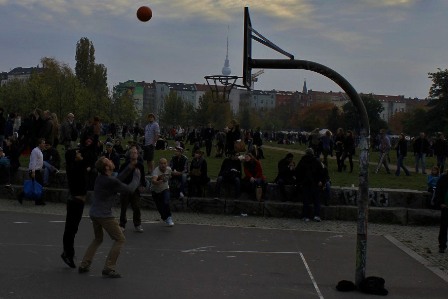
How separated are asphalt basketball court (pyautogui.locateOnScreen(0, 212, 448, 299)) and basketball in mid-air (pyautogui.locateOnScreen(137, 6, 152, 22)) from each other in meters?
4.27

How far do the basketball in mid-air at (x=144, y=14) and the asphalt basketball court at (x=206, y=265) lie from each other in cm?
427

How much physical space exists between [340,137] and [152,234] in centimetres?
1382

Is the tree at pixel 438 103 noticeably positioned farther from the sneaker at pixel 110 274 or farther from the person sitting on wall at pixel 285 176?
the sneaker at pixel 110 274

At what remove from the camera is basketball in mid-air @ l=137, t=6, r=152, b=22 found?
13.1 metres

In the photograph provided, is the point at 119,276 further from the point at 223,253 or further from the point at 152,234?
the point at 152,234

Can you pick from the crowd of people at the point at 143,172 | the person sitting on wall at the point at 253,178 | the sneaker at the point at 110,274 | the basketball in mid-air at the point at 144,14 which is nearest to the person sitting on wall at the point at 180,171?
the crowd of people at the point at 143,172

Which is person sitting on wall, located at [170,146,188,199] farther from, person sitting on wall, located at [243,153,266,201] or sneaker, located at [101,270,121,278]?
sneaker, located at [101,270,121,278]

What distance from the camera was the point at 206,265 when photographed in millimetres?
11852

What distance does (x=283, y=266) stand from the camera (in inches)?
475

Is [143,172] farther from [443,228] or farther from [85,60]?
[85,60]

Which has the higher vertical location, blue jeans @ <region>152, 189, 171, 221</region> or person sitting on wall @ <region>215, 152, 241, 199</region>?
person sitting on wall @ <region>215, 152, 241, 199</region>

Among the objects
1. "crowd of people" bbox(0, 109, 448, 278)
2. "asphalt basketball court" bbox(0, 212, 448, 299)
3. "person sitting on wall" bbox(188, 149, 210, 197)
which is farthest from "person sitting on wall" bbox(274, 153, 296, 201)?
"asphalt basketball court" bbox(0, 212, 448, 299)

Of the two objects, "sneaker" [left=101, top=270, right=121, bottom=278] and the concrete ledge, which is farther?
the concrete ledge

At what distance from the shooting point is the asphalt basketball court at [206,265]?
9.77 m
